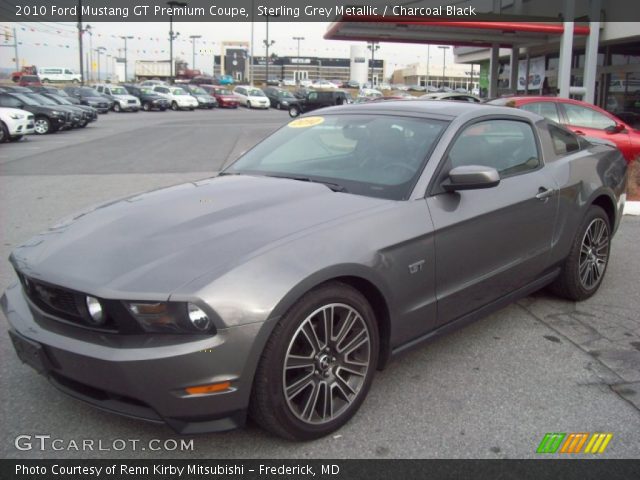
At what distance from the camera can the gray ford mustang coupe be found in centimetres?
249

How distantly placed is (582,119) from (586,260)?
6421 mm

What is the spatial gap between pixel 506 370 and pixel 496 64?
81.6ft

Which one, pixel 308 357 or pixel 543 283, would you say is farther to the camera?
pixel 543 283

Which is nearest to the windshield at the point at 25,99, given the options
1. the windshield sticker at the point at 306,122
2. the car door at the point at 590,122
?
the car door at the point at 590,122

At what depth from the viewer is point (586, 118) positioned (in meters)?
10.4

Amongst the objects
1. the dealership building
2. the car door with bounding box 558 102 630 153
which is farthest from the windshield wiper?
the dealership building

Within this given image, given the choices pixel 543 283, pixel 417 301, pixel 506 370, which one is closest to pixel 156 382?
pixel 417 301

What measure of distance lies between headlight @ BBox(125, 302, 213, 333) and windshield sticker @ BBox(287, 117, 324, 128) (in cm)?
224

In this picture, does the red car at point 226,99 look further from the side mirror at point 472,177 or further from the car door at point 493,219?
the side mirror at point 472,177

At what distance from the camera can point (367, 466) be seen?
8.83ft

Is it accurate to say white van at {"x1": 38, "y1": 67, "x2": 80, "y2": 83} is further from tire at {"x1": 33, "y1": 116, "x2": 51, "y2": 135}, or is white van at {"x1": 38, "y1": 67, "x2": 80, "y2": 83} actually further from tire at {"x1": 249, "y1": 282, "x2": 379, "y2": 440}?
tire at {"x1": 249, "y1": 282, "x2": 379, "y2": 440}

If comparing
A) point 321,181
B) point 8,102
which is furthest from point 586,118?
point 8,102

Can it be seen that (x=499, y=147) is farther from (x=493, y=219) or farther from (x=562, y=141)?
(x=562, y=141)

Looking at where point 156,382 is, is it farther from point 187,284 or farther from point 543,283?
point 543,283
